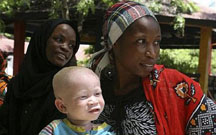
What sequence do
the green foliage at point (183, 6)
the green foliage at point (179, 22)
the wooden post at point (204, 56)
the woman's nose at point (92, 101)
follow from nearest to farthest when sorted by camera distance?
the woman's nose at point (92, 101) → the green foliage at point (179, 22) → the green foliage at point (183, 6) → the wooden post at point (204, 56)

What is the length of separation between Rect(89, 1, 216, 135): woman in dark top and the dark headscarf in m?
0.65

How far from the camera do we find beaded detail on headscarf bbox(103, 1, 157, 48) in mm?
1745

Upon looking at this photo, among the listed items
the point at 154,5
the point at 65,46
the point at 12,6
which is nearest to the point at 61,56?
the point at 65,46

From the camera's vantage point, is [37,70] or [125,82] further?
[37,70]

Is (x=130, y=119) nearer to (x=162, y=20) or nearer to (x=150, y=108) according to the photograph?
(x=150, y=108)

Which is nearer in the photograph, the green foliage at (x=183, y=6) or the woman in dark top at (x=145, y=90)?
the woman in dark top at (x=145, y=90)

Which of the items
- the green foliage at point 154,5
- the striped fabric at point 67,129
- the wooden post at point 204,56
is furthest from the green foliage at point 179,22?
the striped fabric at point 67,129

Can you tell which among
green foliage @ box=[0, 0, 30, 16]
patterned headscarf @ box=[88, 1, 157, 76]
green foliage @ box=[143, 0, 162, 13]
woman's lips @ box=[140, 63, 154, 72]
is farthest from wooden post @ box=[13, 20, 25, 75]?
woman's lips @ box=[140, 63, 154, 72]

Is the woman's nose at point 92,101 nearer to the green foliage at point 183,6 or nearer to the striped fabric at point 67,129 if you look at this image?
the striped fabric at point 67,129

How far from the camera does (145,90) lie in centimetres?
174

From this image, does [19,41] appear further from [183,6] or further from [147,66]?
[147,66]

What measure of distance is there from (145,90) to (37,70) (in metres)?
1.14

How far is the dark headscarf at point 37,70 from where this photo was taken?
237cm

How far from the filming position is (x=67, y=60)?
2.52 meters
